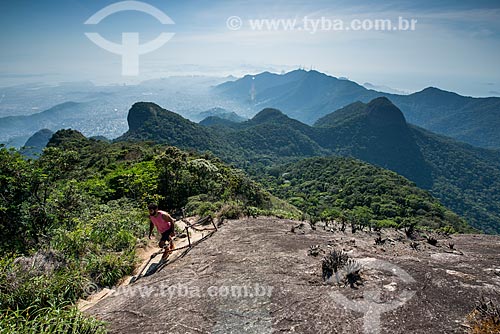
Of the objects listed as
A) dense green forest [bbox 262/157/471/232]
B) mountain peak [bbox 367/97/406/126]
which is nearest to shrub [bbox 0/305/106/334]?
dense green forest [bbox 262/157/471/232]

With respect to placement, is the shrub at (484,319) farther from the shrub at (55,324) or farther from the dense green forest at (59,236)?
the dense green forest at (59,236)

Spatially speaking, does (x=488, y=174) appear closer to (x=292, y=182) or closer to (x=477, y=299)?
(x=292, y=182)

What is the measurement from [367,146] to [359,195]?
102 metres

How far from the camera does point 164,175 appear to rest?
1551 centimetres

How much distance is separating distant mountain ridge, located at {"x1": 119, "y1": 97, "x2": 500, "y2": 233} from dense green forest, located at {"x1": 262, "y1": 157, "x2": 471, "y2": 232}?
26.2 metres

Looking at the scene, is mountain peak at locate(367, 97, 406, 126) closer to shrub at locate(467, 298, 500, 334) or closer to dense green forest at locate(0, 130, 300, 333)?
dense green forest at locate(0, 130, 300, 333)

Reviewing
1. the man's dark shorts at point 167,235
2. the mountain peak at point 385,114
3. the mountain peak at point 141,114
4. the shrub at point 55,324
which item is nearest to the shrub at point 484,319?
the shrub at point 55,324

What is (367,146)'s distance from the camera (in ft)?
461

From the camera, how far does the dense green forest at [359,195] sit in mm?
35875

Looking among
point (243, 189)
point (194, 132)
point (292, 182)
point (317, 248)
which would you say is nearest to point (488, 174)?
point (292, 182)

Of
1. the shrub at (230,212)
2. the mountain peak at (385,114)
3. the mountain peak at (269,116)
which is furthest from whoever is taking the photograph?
the mountain peak at (269,116)

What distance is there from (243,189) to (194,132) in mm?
90176

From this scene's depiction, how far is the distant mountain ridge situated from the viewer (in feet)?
324

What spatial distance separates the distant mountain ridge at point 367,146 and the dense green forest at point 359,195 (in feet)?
85.8
